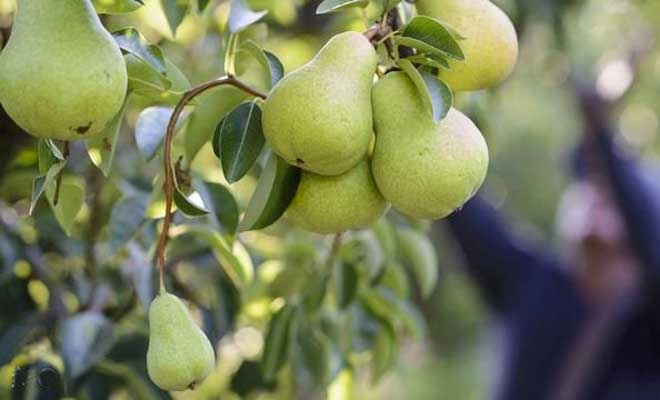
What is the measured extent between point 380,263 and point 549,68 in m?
1.45

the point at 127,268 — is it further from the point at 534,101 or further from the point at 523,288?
the point at 534,101

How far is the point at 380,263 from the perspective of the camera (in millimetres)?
1079

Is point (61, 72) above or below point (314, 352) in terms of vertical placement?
above

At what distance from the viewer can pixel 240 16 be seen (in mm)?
799

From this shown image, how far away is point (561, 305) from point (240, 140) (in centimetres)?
213

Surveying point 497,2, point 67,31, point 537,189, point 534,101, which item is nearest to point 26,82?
point 67,31

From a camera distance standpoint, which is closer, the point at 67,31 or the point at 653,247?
the point at 67,31

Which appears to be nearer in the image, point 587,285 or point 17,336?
point 17,336

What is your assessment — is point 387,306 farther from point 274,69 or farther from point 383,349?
point 274,69

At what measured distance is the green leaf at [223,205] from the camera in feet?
2.80

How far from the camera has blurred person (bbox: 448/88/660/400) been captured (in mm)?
2482

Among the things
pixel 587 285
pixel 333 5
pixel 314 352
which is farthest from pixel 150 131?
pixel 587 285

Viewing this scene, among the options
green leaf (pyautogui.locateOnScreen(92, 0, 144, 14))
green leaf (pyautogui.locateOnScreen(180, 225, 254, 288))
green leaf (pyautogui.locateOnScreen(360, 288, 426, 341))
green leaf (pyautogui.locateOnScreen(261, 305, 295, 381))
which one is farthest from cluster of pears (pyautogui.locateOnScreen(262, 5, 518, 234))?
green leaf (pyautogui.locateOnScreen(360, 288, 426, 341))

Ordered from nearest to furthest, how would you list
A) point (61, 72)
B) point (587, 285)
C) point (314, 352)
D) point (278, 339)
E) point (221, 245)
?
point (61, 72) → point (221, 245) → point (278, 339) → point (314, 352) → point (587, 285)
